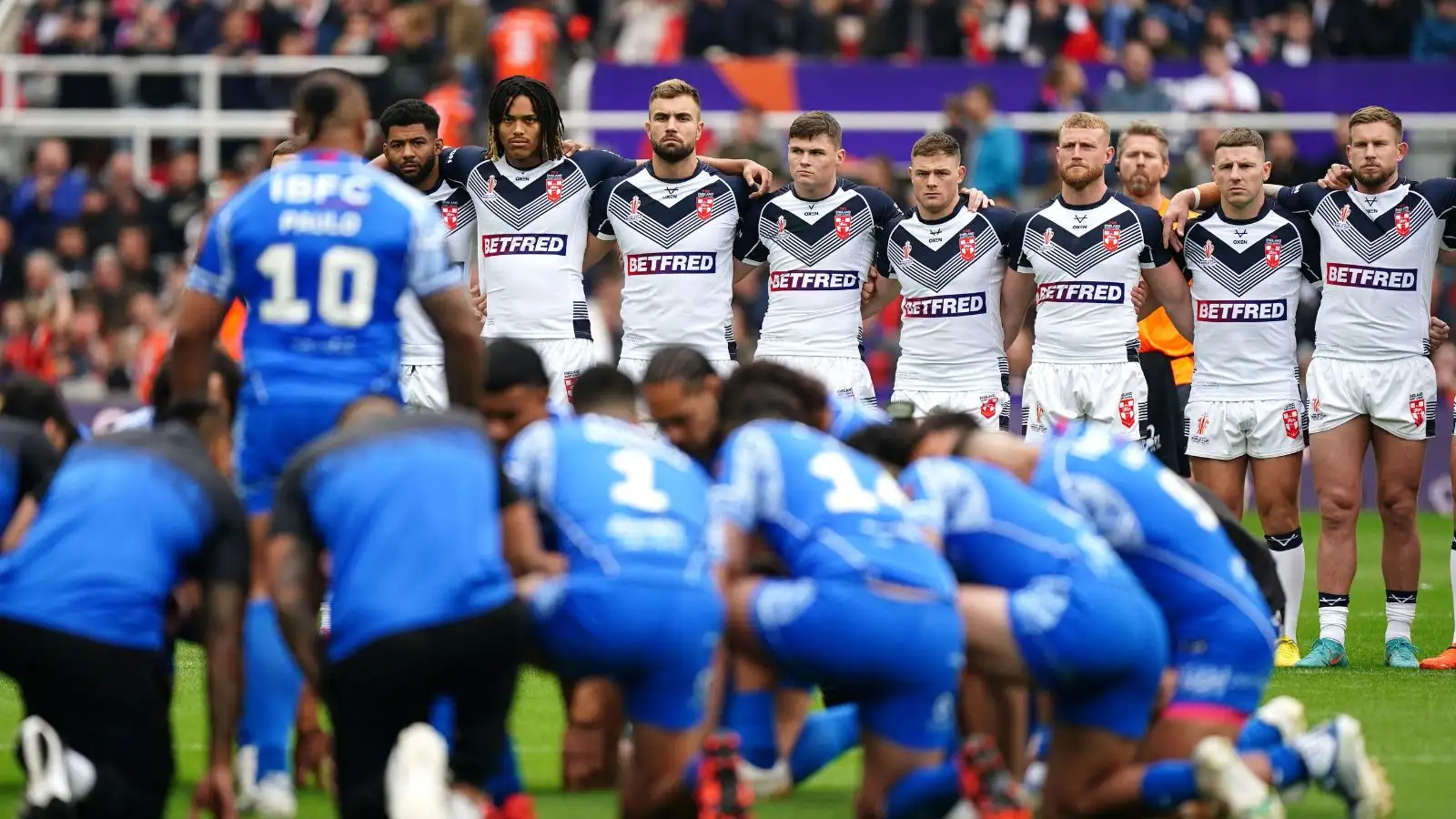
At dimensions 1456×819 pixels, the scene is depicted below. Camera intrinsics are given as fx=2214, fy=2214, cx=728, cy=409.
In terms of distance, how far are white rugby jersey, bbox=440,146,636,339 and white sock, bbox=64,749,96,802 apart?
227 inches

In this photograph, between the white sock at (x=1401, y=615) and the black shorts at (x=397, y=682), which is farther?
the white sock at (x=1401, y=615)

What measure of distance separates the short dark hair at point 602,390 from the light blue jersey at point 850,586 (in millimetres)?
486

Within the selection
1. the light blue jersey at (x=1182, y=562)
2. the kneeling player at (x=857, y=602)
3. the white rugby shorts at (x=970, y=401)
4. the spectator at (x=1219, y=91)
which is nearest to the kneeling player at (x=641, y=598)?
the kneeling player at (x=857, y=602)

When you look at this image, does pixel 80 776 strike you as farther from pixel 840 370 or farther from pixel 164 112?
pixel 164 112

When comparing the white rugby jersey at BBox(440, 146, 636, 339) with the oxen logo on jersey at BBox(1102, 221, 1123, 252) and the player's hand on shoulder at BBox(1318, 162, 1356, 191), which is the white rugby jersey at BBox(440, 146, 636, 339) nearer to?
the oxen logo on jersey at BBox(1102, 221, 1123, 252)

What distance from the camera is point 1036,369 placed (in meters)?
12.8

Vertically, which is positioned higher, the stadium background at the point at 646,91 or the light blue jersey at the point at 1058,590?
the stadium background at the point at 646,91

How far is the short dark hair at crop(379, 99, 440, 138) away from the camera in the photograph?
481 inches

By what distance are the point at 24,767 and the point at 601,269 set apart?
14.8 m

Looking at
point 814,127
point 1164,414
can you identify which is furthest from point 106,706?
point 1164,414

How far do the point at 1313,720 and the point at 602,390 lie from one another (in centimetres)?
419

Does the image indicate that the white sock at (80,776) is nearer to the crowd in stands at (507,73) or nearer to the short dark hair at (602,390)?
the short dark hair at (602,390)

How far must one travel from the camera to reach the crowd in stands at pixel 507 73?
2158 centimetres

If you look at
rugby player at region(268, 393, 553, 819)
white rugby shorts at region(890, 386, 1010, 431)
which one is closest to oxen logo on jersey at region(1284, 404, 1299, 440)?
white rugby shorts at region(890, 386, 1010, 431)
